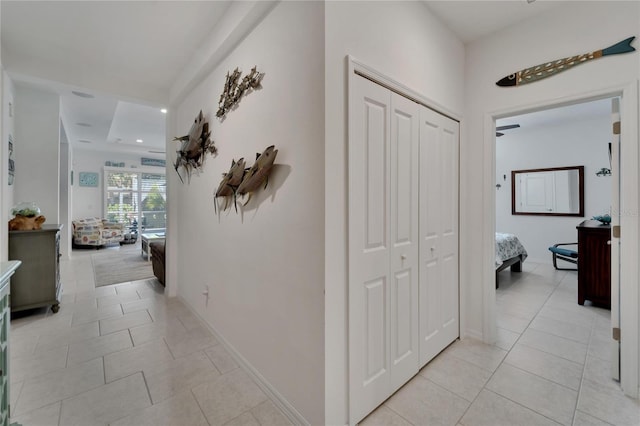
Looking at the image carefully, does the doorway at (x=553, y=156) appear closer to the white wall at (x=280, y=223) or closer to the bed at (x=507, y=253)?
the bed at (x=507, y=253)

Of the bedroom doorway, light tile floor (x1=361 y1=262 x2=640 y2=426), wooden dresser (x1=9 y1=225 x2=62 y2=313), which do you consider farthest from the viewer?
the bedroom doorway

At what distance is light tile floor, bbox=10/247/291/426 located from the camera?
1.69m

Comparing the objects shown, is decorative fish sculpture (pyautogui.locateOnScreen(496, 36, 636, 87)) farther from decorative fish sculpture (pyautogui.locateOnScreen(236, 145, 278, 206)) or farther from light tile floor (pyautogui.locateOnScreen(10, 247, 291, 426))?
light tile floor (pyautogui.locateOnScreen(10, 247, 291, 426))

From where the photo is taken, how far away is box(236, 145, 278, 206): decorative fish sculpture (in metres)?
1.76

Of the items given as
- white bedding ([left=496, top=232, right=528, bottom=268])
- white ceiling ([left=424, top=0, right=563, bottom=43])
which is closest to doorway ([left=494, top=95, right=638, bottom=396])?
white bedding ([left=496, top=232, right=528, bottom=268])

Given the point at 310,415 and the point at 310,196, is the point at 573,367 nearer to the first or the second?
the point at 310,415

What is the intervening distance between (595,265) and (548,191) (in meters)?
2.85

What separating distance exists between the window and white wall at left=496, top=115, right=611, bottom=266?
33.6 ft

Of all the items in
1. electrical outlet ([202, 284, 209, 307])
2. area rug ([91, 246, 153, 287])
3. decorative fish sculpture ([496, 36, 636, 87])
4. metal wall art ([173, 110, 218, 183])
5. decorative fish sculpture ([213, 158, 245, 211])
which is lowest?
area rug ([91, 246, 153, 287])

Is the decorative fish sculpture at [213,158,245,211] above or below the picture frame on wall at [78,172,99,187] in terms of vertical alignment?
below

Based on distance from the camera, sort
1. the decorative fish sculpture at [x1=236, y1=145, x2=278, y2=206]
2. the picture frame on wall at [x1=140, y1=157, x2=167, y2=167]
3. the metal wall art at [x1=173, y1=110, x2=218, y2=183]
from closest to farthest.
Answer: the decorative fish sculpture at [x1=236, y1=145, x2=278, y2=206]
the metal wall art at [x1=173, y1=110, x2=218, y2=183]
the picture frame on wall at [x1=140, y1=157, x2=167, y2=167]

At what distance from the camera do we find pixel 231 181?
217 centimetres

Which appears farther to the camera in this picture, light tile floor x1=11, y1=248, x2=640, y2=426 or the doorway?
the doorway

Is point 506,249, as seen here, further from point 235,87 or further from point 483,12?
point 235,87
